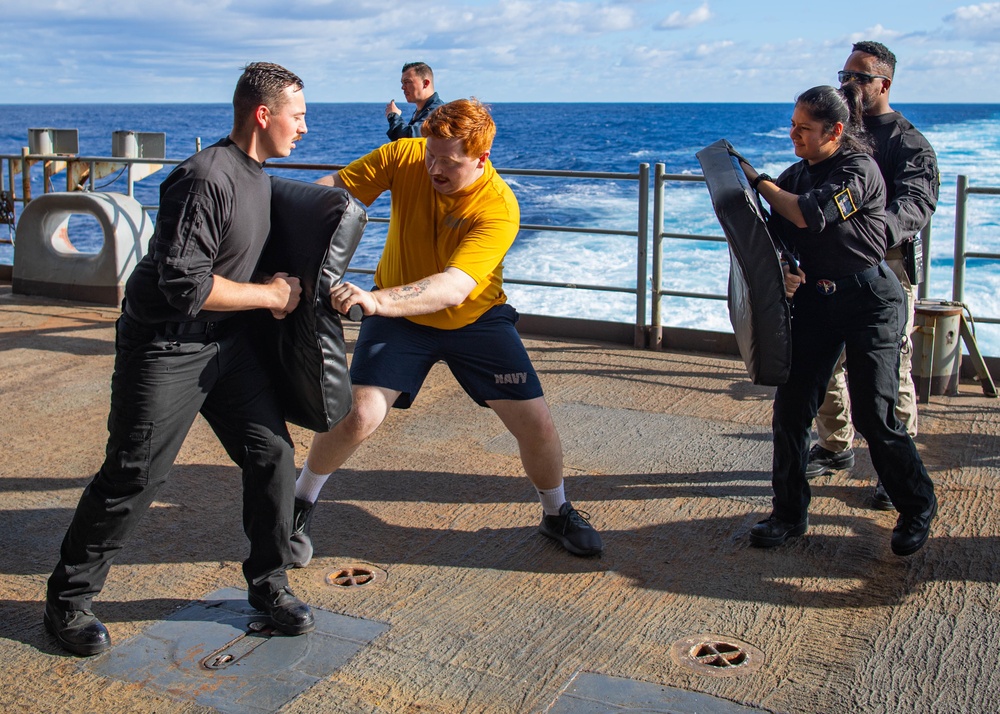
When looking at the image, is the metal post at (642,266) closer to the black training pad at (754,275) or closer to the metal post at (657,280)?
the metal post at (657,280)

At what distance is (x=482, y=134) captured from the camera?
3576 millimetres

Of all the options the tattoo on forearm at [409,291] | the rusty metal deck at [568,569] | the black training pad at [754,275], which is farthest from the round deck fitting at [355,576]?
the black training pad at [754,275]

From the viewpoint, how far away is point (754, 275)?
3664 millimetres

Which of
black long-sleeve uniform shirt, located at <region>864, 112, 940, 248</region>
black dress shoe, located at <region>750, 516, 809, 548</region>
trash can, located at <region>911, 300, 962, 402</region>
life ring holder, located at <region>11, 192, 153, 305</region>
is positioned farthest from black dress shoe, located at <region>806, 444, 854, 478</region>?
life ring holder, located at <region>11, 192, 153, 305</region>

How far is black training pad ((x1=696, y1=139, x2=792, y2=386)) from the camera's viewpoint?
11.9 feet

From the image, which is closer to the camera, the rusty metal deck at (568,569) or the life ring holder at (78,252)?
the rusty metal deck at (568,569)

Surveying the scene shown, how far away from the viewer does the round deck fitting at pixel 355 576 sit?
146 inches

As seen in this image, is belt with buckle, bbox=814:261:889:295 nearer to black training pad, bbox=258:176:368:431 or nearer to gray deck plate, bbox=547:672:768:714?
gray deck plate, bbox=547:672:768:714

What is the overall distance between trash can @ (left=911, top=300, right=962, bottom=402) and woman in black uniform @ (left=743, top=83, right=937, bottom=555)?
218cm

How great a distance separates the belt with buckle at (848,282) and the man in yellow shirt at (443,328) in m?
1.15

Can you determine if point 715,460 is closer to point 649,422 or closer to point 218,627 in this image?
point 649,422

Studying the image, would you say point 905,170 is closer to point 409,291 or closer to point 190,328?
point 409,291

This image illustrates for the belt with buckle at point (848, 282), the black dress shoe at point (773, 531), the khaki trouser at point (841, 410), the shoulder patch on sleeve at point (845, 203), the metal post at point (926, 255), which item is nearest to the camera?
the shoulder patch on sleeve at point (845, 203)

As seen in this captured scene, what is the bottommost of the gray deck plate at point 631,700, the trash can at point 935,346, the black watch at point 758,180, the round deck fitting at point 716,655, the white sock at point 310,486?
the gray deck plate at point 631,700
